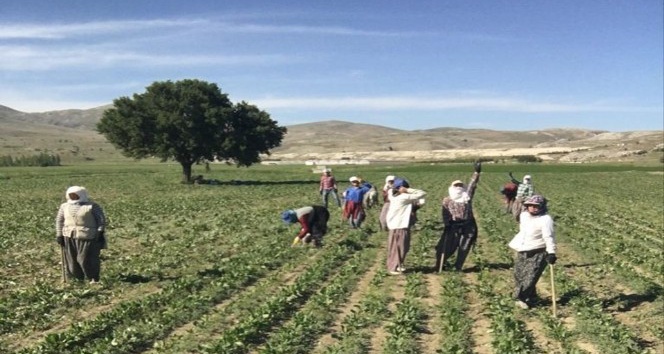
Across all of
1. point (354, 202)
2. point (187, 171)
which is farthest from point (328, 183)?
point (187, 171)

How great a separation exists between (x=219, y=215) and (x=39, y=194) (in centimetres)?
1972

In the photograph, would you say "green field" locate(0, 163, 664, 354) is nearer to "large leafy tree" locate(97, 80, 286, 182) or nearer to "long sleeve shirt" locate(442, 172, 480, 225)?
"long sleeve shirt" locate(442, 172, 480, 225)

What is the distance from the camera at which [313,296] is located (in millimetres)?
12281

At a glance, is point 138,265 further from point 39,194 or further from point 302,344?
point 39,194

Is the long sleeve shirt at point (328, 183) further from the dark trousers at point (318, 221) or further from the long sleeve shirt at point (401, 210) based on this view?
the long sleeve shirt at point (401, 210)

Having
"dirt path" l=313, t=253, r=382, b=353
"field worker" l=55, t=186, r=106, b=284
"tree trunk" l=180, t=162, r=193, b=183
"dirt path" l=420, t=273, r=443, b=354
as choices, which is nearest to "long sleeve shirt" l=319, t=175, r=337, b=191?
"dirt path" l=313, t=253, r=382, b=353

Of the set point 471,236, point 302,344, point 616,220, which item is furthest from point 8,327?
point 616,220

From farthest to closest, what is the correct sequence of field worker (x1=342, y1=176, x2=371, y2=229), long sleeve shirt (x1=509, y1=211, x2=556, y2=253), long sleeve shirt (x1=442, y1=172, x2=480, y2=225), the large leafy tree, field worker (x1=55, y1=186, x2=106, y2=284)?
the large leafy tree < field worker (x1=342, y1=176, x2=371, y2=229) < long sleeve shirt (x1=442, y1=172, x2=480, y2=225) < field worker (x1=55, y1=186, x2=106, y2=284) < long sleeve shirt (x1=509, y1=211, x2=556, y2=253)

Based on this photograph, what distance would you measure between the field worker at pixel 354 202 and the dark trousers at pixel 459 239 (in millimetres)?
5451

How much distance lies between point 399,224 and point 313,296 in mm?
3166

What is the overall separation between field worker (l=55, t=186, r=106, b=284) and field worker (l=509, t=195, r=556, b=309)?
857 cm

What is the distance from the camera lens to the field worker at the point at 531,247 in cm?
1131

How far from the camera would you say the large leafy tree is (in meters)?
50.4

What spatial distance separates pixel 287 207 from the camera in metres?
32.2
